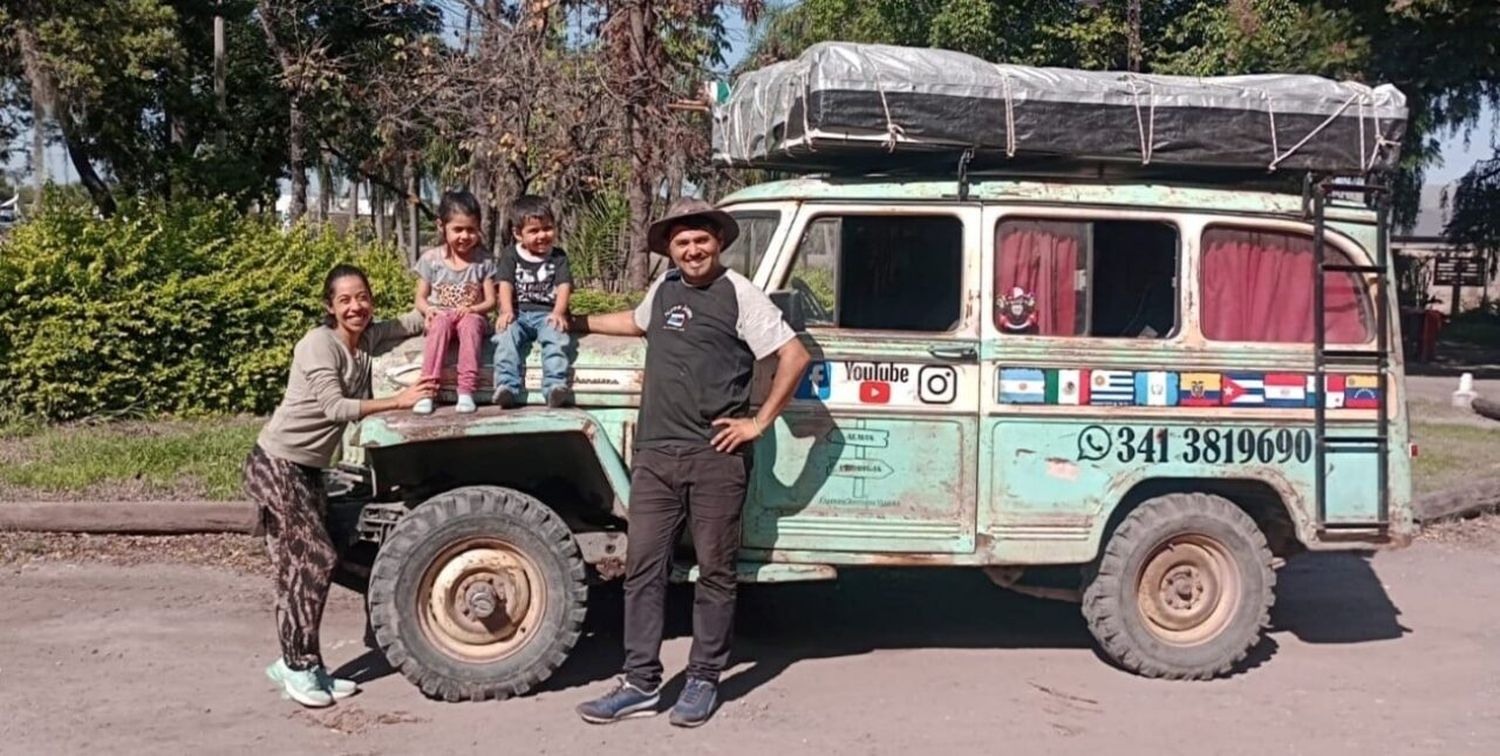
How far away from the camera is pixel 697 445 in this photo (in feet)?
17.8

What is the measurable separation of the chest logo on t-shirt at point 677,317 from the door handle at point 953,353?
1089 mm

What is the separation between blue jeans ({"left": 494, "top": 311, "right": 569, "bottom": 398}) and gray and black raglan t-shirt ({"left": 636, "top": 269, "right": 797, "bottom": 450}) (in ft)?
1.25

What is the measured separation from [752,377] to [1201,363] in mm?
1983

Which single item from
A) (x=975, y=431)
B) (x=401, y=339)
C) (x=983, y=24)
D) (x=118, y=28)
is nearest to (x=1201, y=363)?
(x=975, y=431)

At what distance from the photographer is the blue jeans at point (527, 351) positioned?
18.6ft

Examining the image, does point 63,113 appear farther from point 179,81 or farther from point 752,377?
point 752,377

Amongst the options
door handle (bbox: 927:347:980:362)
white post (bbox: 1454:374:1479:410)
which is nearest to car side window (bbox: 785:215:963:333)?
door handle (bbox: 927:347:980:362)

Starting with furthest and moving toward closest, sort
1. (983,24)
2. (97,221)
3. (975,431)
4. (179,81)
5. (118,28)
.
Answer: (983,24), (179,81), (118,28), (97,221), (975,431)

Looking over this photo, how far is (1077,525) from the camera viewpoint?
6.09 metres

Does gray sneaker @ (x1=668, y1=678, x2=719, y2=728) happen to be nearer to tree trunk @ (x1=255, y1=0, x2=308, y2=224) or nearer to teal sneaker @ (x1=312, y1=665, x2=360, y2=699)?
teal sneaker @ (x1=312, y1=665, x2=360, y2=699)

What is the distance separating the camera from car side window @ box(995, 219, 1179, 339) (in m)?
6.09

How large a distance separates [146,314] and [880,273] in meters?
6.62

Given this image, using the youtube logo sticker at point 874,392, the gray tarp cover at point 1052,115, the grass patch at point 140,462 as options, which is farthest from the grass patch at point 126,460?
→ the gray tarp cover at point 1052,115

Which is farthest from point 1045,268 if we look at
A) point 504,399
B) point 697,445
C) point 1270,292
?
point 504,399
